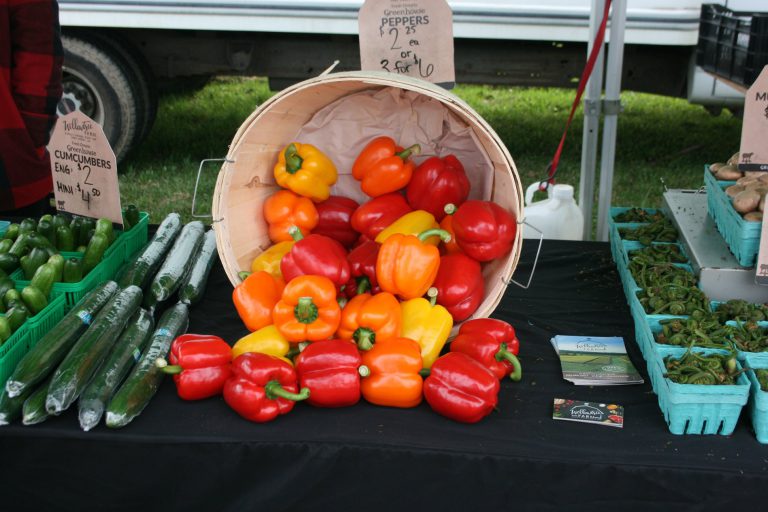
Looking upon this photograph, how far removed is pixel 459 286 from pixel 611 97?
1569 millimetres

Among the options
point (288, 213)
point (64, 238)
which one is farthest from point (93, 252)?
point (288, 213)

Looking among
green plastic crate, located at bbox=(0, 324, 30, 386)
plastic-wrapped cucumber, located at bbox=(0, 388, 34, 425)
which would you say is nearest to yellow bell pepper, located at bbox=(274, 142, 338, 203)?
green plastic crate, located at bbox=(0, 324, 30, 386)

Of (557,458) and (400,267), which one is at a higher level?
(400,267)

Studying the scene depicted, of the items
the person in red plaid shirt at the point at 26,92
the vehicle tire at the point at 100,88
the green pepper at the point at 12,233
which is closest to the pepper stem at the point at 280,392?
the green pepper at the point at 12,233

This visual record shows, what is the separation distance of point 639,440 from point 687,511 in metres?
0.19

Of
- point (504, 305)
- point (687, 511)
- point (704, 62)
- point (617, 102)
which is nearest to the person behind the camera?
point (687, 511)

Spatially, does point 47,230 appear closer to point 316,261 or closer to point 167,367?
point 167,367

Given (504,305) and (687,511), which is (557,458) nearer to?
(687,511)

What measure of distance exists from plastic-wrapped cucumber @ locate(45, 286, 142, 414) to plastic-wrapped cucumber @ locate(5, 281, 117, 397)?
28 mm

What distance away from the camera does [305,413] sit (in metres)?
1.98

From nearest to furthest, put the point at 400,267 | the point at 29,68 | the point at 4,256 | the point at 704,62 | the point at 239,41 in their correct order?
1. the point at 400,267
2. the point at 4,256
3. the point at 29,68
4. the point at 704,62
5. the point at 239,41

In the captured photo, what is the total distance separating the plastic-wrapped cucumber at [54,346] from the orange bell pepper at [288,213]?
0.60 meters

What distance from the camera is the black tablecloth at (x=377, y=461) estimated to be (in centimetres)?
178

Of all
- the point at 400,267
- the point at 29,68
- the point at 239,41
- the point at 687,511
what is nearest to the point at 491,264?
the point at 400,267
